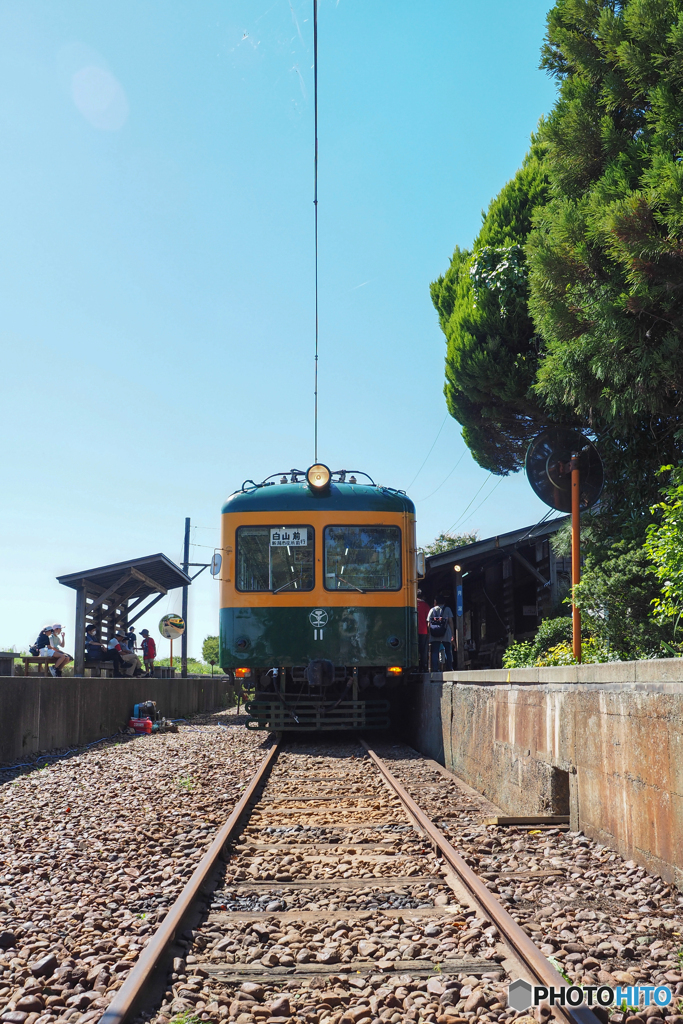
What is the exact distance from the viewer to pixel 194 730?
13.5m

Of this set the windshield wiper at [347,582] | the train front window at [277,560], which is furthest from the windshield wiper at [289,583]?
the windshield wiper at [347,582]

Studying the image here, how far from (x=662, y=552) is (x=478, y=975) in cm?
411

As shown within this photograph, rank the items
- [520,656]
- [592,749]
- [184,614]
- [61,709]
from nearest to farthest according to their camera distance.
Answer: [592,749], [61,709], [520,656], [184,614]

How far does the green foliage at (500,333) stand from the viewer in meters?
12.3

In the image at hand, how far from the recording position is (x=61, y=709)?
391 inches

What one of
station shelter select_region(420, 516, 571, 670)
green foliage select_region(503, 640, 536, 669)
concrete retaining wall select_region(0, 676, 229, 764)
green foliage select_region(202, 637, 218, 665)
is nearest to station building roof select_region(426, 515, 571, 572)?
station shelter select_region(420, 516, 571, 670)

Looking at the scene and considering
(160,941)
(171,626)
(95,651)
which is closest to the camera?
(160,941)

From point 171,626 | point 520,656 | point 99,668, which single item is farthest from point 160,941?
point 171,626

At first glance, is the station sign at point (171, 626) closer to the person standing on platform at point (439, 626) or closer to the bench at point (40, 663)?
the bench at point (40, 663)

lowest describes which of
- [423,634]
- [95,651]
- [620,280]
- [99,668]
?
[99,668]

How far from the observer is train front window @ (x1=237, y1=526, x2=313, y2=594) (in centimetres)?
1036

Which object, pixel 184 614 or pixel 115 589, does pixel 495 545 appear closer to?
pixel 115 589

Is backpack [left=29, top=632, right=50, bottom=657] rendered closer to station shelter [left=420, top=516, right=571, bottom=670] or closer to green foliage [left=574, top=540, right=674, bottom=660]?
station shelter [left=420, top=516, right=571, bottom=670]

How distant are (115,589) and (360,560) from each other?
7.92 meters
